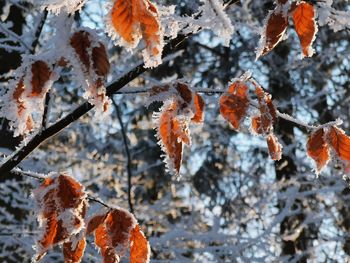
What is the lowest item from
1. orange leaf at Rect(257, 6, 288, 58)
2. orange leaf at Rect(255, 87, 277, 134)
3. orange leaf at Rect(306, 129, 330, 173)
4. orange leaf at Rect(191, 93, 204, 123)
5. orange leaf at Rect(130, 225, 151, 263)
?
orange leaf at Rect(130, 225, 151, 263)

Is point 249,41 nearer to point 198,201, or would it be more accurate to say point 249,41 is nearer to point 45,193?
point 198,201

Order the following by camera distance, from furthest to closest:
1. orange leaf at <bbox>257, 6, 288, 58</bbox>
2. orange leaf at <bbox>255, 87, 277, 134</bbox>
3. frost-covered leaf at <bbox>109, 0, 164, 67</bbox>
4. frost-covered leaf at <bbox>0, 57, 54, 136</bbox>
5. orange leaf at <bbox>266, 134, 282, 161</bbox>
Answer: orange leaf at <bbox>266, 134, 282, 161</bbox>, orange leaf at <bbox>255, 87, 277, 134</bbox>, orange leaf at <bbox>257, 6, 288, 58</bbox>, frost-covered leaf at <bbox>0, 57, 54, 136</bbox>, frost-covered leaf at <bbox>109, 0, 164, 67</bbox>

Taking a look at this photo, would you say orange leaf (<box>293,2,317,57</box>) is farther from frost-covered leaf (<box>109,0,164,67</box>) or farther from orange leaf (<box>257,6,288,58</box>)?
frost-covered leaf (<box>109,0,164,67</box>)

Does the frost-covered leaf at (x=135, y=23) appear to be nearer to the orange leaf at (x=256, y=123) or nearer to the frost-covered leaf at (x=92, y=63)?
the frost-covered leaf at (x=92, y=63)

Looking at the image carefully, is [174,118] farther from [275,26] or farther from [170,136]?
[275,26]

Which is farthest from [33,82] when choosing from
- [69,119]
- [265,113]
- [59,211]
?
[265,113]

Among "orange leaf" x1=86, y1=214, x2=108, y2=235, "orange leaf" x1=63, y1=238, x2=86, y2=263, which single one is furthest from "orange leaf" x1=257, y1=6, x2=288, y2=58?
"orange leaf" x1=63, y1=238, x2=86, y2=263

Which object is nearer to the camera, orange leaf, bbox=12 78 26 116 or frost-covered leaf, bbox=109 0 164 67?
frost-covered leaf, bbox=109 0 164 67
